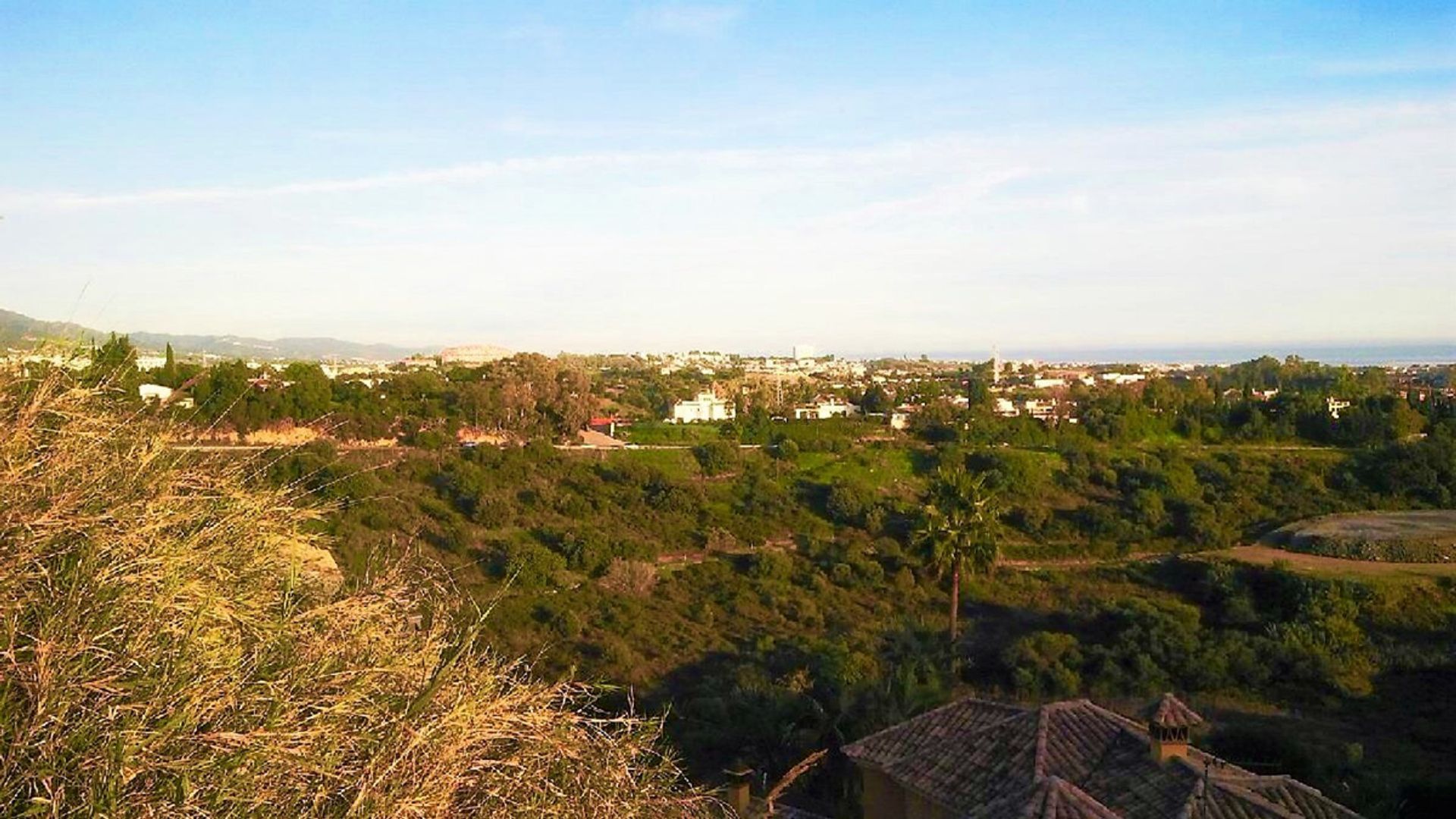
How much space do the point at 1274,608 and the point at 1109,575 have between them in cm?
466

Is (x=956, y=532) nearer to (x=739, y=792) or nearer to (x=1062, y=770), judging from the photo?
(x=1062, y=770)

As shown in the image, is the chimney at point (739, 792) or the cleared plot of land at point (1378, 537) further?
the cleared plot of land at point (1378, 537)

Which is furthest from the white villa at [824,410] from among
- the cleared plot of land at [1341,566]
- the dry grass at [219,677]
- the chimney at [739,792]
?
the dry grass at [219,677]

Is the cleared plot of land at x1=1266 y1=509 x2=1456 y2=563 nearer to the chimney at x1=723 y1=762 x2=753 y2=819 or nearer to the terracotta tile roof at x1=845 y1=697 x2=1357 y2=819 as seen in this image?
the terracotta tile roof at x1=845 y1=697 x2=1357 y2=819

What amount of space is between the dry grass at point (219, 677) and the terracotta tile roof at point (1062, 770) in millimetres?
6091

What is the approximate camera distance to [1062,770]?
10773mm

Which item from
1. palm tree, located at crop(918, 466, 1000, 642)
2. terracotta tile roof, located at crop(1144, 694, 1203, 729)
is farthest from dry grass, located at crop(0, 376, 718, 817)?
palm tree, located at crop(918, 466, 1000, 642)

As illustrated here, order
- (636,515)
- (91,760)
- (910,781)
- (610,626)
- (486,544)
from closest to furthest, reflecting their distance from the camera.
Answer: (91,760), (910,781), (610,626), (486,544), (636,515)

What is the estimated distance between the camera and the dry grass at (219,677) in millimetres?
2783

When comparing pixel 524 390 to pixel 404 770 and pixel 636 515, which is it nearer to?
pixel 636 515

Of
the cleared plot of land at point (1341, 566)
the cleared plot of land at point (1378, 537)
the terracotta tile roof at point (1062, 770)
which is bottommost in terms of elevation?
the cleared plot of land at point (1341, 566)

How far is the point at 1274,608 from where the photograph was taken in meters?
27.5

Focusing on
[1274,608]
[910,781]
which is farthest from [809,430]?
[910,781]

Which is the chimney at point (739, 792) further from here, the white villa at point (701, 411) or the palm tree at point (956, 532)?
the white villa at point (701, 411)
